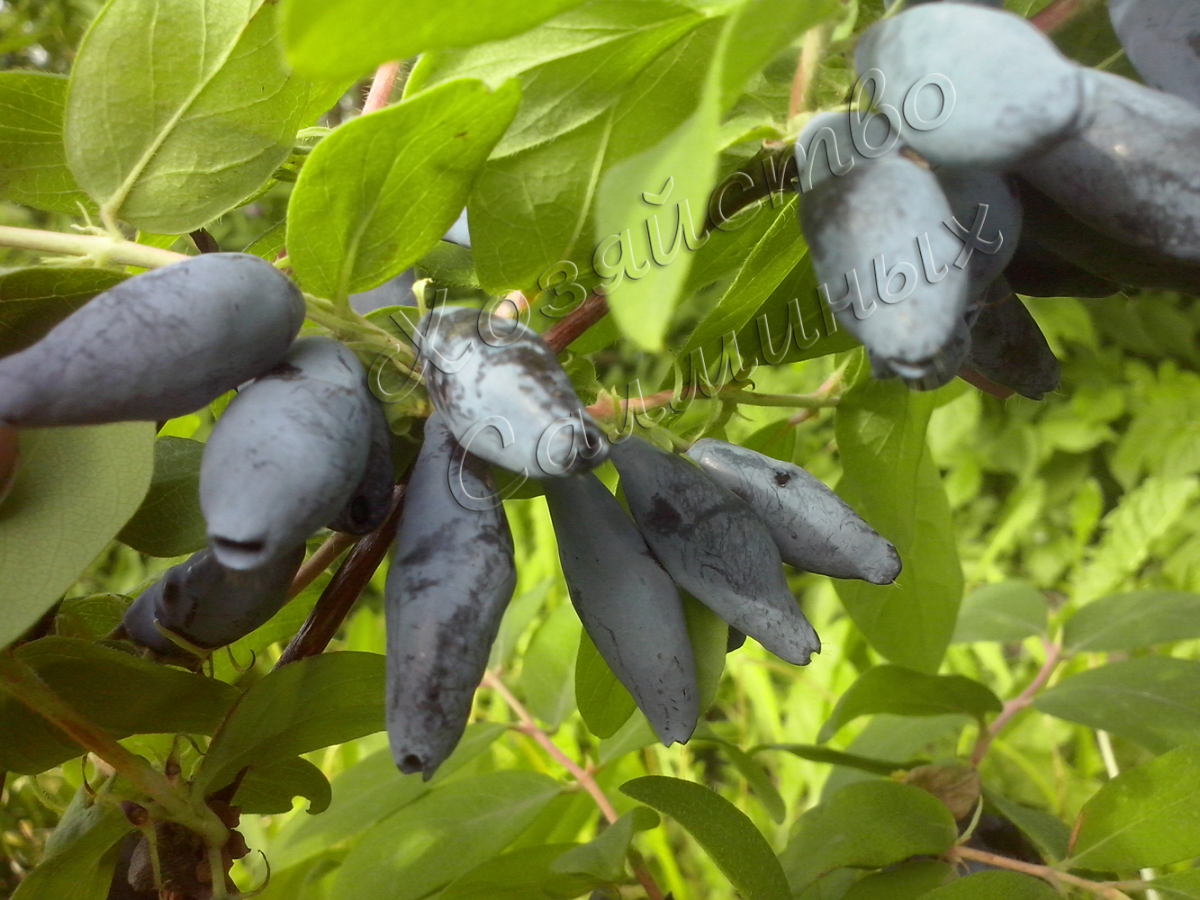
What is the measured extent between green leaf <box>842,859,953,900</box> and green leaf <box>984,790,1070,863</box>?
80 millimetres

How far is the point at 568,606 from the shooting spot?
78cm

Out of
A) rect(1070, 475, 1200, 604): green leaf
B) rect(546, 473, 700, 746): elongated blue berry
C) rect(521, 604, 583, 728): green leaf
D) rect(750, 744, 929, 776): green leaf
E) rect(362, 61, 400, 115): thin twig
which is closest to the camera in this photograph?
rect(546, 473, 700, 746): elongated blue berry

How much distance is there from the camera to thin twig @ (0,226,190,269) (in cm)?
31

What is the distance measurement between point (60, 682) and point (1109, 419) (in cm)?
187

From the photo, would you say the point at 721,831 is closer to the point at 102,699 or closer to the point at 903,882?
the point at 903,882

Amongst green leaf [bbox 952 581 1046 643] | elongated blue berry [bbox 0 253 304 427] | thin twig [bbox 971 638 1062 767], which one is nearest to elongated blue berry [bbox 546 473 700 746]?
elongated blue berry [bbox 0 253 304 427]

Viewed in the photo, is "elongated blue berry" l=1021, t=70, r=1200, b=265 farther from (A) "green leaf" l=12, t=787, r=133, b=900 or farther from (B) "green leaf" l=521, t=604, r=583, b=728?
(B) "green leaf" l=521, t=604, r=583, b=728

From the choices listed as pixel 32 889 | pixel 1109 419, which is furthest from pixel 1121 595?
pixel 1109 419

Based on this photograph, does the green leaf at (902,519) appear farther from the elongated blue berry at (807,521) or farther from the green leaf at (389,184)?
the green leaf at (389,184)

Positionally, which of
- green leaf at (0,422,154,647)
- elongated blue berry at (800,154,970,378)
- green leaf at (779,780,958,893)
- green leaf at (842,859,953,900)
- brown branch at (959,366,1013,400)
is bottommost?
green leaf at (842,859,953,900)

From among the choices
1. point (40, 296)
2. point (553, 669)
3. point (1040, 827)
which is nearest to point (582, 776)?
point (553, 669)

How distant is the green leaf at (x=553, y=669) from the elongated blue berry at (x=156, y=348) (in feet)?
1.71

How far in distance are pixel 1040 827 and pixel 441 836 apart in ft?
1.23

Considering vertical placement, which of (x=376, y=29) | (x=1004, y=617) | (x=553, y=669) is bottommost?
(x=1004, y=617)
